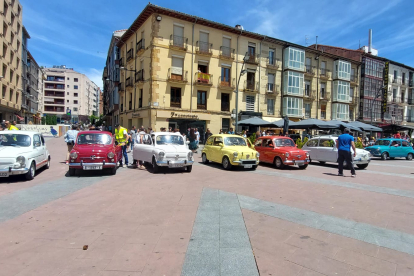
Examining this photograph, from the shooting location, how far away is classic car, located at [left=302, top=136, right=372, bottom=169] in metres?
11.6

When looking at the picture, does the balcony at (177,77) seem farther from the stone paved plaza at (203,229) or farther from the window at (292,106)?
the stone paved plaza at (203,229)

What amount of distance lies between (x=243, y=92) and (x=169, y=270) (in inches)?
1077

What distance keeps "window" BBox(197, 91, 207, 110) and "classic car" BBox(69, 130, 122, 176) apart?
17927mm

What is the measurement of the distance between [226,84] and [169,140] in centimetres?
1902

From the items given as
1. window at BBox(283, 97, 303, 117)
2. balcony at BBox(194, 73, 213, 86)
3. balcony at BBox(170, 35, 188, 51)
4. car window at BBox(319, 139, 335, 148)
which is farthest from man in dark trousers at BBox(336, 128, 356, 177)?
window at BBox(283, 97, 303, 117)

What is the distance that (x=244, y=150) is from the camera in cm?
1080

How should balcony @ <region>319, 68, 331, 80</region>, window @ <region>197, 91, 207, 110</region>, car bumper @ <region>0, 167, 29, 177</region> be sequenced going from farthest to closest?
1. balcony @ <region>319, 68, 331, 80</region>
2. window @ <region>197, 91, 207, 110</region>
3. car bumper @ <region>0, 167, 29, 177</region>

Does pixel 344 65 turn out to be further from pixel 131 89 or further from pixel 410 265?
pixel 410 265

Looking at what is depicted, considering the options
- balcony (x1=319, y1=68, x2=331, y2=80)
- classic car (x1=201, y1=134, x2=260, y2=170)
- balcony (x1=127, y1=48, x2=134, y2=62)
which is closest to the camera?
classic car (x1=201, y1=134, x2=260, y2=170)

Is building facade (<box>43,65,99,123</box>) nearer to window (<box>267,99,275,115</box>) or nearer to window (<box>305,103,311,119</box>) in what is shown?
window (<box>267,99,275,115</box>)

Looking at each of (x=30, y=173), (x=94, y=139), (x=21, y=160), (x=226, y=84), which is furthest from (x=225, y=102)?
(x=21, y=160)

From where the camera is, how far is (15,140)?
8508 mm

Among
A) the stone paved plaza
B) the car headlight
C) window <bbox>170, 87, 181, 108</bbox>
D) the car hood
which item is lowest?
the stone paved plaza

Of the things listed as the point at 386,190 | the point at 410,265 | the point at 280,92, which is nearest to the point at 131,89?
the point at 280,92
